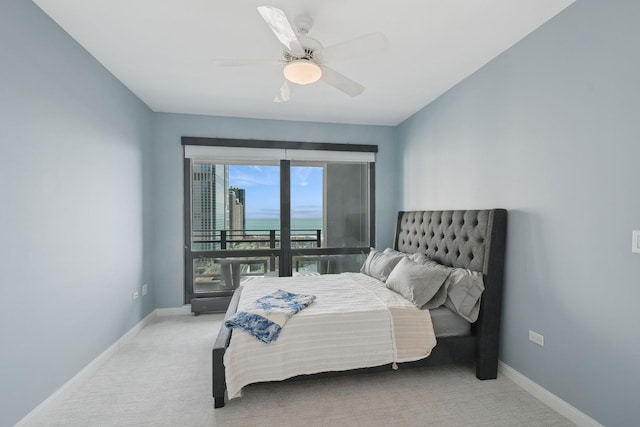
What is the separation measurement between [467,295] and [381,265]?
104cm

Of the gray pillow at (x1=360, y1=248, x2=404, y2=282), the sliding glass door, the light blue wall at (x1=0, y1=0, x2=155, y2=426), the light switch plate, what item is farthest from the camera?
the sliding glass door

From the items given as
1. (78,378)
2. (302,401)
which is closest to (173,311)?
(78,378)

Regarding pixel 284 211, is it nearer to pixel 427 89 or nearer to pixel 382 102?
pixel 382 102

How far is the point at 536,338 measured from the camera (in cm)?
200

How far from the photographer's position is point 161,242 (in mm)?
3645

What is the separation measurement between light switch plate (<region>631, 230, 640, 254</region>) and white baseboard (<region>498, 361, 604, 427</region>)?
1.01 metres

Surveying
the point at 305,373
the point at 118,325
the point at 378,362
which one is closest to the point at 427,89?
the point at 378,362

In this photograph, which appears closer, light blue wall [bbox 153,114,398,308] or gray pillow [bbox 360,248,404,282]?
gray pillow [bbox 360,248,404,282]

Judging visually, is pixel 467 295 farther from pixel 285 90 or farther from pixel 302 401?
pixel 285 90

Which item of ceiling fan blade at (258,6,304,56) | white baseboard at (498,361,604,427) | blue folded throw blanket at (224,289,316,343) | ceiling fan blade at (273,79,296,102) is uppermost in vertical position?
ceiling fan blade at (258,6,304,56)

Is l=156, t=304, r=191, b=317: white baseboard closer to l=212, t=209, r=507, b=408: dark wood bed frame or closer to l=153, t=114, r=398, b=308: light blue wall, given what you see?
l=153, t=114, r=398, b=308: light blue wall

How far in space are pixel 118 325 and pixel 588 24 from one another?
4.26 meters

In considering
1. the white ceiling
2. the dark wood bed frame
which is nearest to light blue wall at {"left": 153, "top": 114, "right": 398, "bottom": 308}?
the white ceiling

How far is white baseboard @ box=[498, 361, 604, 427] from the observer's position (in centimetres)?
169
